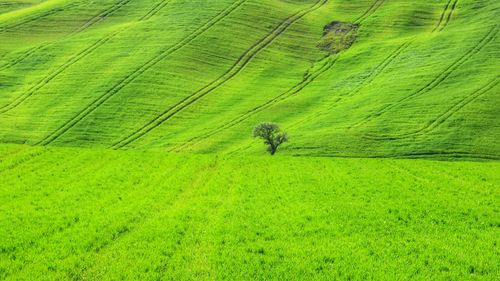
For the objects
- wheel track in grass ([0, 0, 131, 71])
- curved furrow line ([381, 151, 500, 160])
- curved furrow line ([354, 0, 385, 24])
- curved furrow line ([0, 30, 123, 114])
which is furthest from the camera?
curved furrow line ([354, 0, 385, 24])

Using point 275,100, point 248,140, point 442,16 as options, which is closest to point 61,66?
point 275,100

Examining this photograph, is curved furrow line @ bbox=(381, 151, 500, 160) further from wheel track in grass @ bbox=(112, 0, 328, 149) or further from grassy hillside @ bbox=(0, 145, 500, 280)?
wheel track in grass @ bbox=(112, 0, 328, 149)

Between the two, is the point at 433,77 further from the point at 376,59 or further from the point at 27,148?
the point at 27,148

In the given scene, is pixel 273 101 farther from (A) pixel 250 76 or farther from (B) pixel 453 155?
(B) pixel 453 155

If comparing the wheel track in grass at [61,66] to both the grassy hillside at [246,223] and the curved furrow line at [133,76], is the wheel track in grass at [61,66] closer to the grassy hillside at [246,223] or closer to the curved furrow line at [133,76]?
the curved furrow line at [133,76]

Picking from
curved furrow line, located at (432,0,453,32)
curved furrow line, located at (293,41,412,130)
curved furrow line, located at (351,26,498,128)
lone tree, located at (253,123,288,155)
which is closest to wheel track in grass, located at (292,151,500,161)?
lone tree, located at (253,123,288,155)

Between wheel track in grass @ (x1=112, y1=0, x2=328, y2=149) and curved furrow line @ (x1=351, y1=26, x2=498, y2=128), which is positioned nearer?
curved furrow line @ (x1=351, y1=26, x2=498, y2=128)

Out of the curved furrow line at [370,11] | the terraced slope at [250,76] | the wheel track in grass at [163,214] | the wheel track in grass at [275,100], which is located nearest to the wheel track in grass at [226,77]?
the terraced slope at [250,76]
